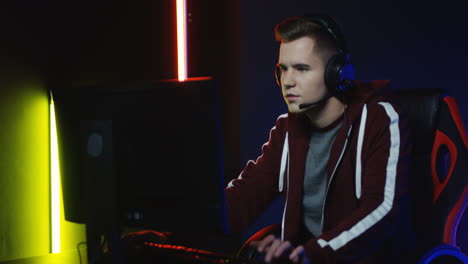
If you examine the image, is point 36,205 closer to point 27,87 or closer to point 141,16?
point 27,87

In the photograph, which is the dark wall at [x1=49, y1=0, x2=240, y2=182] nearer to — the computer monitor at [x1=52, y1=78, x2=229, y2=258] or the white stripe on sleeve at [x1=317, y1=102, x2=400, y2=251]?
the white stripe on sleeve at [x1=317, y1=102, x2=400, y2=251]

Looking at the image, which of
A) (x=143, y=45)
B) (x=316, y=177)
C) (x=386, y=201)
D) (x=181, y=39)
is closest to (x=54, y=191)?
(x=143, y=45)

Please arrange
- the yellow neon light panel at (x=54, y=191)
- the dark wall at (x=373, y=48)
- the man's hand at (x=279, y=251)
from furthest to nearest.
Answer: the yellow neon light panel at (x=54, y=191), the dark wall at (x=373, y=48), the man's hand at (x=279, y=251)

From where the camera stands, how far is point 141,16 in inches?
101

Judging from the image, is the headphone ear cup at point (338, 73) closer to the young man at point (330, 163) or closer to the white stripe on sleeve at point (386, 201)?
the young man at point (330, 163)

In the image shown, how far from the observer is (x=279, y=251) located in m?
1.08

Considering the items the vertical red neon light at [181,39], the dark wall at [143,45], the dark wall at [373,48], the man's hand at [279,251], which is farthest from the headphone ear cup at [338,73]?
the vertical red neon light at [181,39]

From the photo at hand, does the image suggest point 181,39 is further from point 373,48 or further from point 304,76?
point 304,76

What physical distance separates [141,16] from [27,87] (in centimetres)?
74

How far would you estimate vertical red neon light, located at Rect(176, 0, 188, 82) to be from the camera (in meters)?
2.64

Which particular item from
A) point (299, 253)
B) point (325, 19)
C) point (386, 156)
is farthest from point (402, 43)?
point (299, 253)

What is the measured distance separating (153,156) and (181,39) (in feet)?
5.78

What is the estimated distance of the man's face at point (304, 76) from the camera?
148cm

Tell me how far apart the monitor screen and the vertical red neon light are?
1585 millimetres
